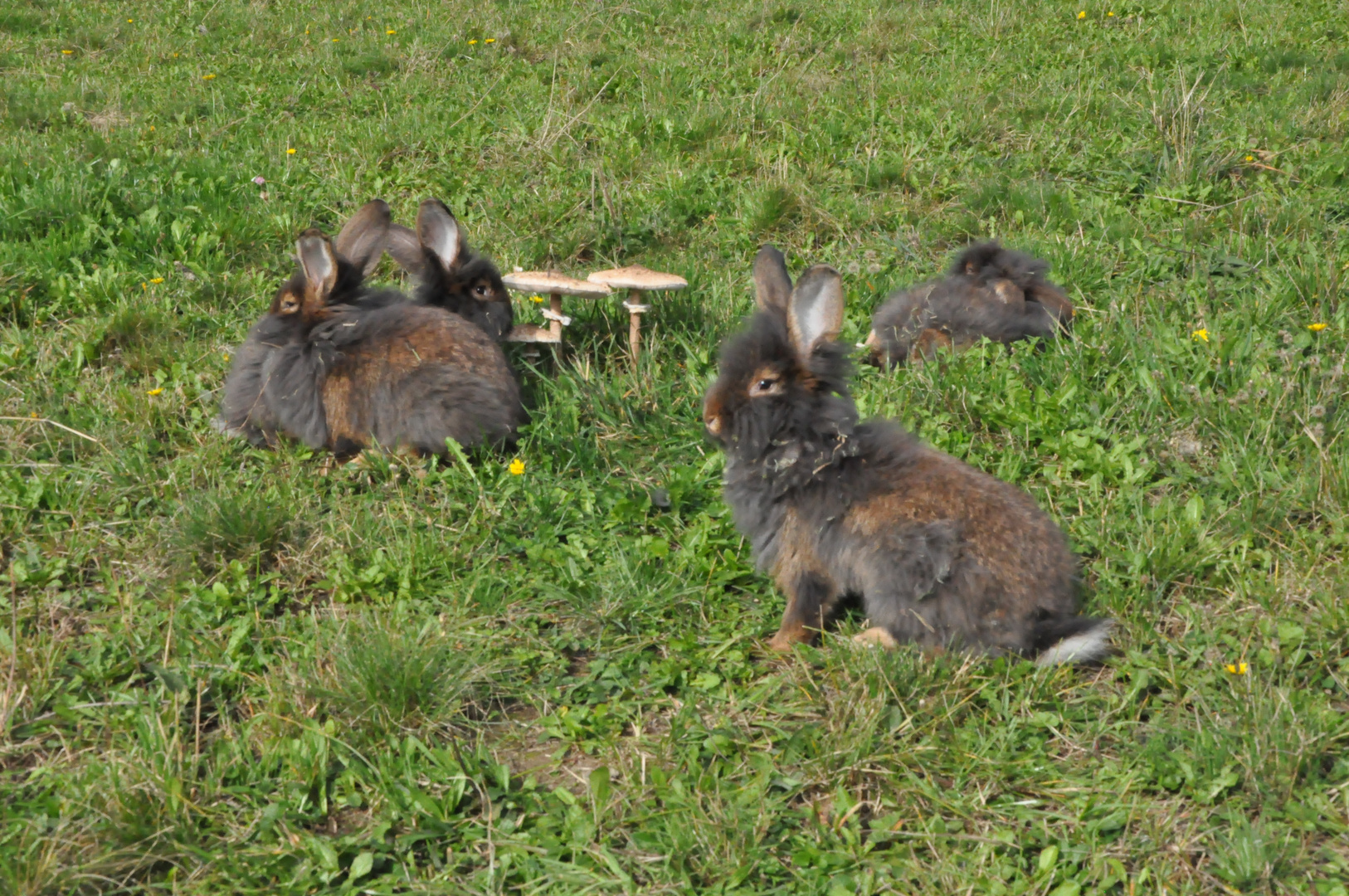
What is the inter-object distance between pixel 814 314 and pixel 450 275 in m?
2.34

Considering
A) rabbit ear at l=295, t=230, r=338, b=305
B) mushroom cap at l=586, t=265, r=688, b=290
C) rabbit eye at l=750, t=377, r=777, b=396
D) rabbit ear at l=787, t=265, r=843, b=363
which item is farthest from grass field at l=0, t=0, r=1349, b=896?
rabbit ear at l=787, t=265, r=843, b=363

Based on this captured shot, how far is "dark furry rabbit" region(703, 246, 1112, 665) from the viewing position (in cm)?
400

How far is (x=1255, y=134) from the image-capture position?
27.3 feet

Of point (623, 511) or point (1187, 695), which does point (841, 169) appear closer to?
point (623, 511)

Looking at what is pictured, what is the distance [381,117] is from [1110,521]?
6.80 meters

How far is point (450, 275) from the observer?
19.7 feet

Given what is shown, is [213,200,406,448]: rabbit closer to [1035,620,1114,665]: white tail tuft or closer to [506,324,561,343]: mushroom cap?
[506,324,561,343]: mushroom cap

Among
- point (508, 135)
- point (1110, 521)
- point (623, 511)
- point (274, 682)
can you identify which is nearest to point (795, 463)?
point (623, 511)

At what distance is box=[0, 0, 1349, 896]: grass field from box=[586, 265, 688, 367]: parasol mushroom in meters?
0.25

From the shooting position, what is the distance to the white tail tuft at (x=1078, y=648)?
396 cm

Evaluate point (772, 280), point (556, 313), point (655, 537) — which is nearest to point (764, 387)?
point (772, 280)

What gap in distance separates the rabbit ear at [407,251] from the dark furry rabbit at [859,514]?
206 centimetres

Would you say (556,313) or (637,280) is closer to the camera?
(637,280)

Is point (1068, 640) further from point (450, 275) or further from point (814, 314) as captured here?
point (450, 275)
